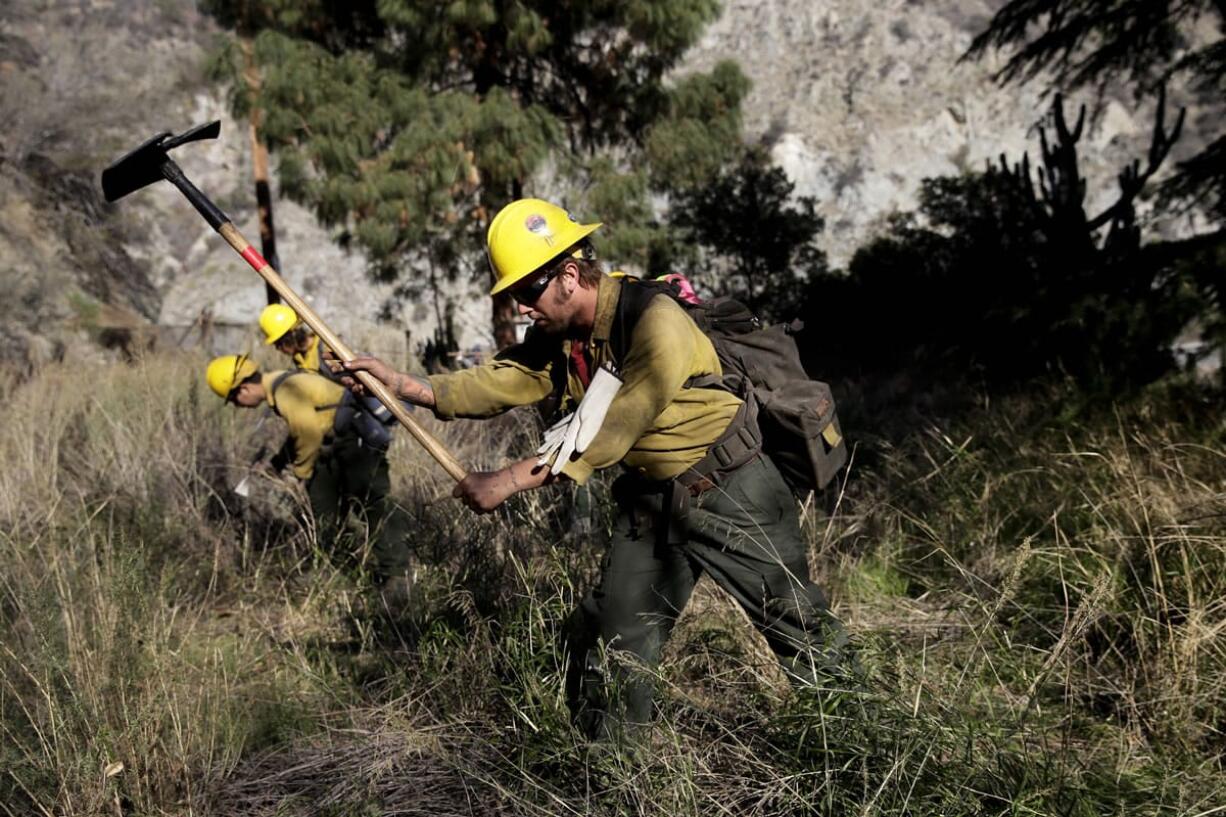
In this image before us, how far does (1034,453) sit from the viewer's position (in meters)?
4.17

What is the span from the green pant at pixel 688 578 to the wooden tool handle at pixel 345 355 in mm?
552

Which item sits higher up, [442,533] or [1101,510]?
[1101,510]

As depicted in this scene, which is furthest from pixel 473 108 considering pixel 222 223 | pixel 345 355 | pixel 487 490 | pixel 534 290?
pixel 487 490

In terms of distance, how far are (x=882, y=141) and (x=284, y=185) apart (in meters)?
25.2

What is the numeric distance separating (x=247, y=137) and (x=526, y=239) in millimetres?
34165

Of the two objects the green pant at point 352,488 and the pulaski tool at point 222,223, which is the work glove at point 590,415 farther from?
the green pant at point 352,488

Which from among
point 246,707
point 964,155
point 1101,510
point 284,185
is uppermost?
point 964,155

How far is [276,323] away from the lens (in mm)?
4863

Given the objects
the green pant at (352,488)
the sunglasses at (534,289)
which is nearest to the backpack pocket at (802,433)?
the sunglasses at (534,289)

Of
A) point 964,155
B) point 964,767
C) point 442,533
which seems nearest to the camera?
point 964,767

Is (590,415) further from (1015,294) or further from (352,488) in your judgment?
(1015,294)

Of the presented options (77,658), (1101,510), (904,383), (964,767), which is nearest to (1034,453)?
(1101,510)

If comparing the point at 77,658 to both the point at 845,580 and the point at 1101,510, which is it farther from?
the point at 1101,510

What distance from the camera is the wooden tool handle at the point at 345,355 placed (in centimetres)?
253
